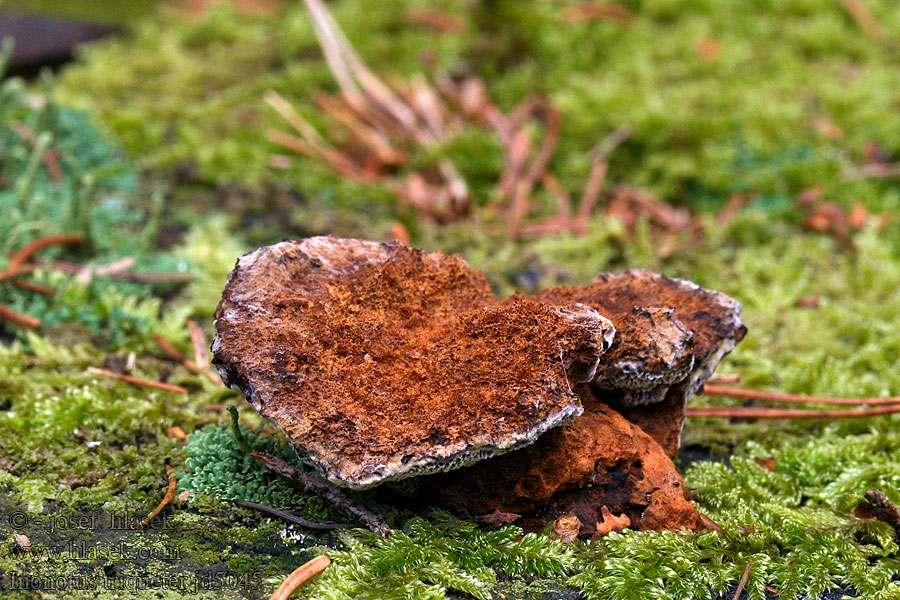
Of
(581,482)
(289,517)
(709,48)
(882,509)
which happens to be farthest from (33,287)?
(709,48)

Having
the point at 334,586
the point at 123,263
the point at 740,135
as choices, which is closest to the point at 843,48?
the point at 740,135

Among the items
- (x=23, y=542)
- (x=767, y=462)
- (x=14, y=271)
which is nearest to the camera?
(x=23, y=542)

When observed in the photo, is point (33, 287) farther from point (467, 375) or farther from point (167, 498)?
point (467, 375)

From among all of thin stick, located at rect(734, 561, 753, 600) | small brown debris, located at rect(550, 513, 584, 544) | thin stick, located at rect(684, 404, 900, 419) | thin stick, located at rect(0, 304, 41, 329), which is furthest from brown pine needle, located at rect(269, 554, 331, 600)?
thin stick, located at rect(0, 304, 41, 329)

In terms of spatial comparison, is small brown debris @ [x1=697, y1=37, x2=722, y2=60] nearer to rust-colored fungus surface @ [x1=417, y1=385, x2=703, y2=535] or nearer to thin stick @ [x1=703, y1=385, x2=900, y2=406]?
thin stick @ [x1=703, y1=385, x2=900, y2=406]

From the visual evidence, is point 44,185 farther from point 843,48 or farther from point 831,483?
point 843,48
